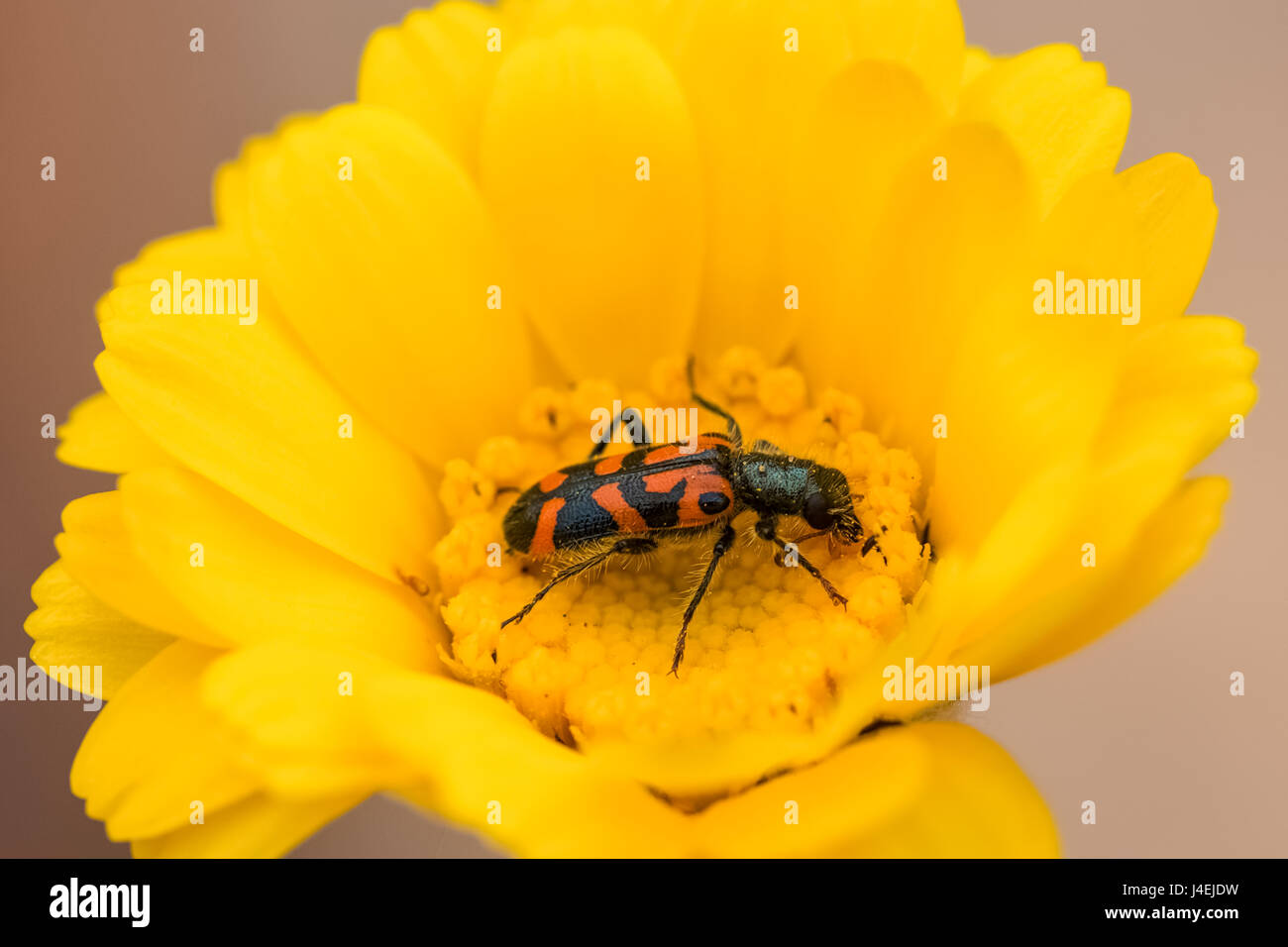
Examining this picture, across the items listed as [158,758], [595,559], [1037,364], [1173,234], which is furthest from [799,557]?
[158,758]

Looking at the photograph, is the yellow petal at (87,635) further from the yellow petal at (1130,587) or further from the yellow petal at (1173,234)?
the yellow petal at (1173,234)

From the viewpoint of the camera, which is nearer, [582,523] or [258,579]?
[258,579]

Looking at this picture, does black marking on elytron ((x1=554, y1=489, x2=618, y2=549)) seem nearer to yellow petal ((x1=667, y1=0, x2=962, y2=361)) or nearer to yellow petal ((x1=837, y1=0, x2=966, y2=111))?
yellow petal ((x1=667, y1=0, x2=962, y2=361))

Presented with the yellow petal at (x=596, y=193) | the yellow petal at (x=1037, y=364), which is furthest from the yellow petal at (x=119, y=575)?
the yellow petal at (x=1037, y=364)

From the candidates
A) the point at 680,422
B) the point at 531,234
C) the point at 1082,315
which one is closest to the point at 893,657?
the point at 1082,315

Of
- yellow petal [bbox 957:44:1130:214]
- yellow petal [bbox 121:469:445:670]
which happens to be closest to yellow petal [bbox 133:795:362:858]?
yellow petal [bbox 121:469:445:670]

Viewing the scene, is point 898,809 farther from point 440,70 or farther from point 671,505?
point 440,70

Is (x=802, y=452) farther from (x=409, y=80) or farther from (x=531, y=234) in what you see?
(x=409, y=80)
